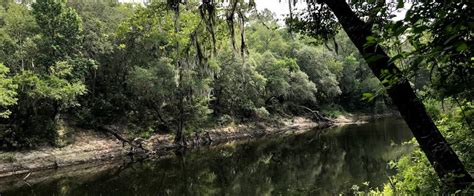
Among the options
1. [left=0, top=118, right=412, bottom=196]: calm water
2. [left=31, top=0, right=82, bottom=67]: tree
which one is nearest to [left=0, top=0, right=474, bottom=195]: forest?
[left=31, top=0, right=82, bottom=67]: tree

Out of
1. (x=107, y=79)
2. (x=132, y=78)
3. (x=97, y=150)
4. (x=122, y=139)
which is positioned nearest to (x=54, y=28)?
(x=132, y=78)

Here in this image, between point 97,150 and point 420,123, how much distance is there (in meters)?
20.8

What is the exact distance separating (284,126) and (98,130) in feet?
61.8

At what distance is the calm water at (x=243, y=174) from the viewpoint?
13201 mm

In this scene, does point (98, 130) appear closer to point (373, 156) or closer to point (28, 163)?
point (28, 163)

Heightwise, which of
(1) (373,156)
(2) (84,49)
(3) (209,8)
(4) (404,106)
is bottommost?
(1) (373,156)

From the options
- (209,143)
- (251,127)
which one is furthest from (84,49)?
(251,127)

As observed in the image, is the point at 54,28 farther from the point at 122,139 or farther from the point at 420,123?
the point at 420,123

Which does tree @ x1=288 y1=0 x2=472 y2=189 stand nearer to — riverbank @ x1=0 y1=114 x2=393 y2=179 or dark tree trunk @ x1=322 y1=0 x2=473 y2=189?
dark tree trunk @ x1=322 y1=0 x2=473 y2=189

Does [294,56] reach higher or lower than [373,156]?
higher

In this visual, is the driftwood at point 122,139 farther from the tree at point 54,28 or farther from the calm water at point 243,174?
the tree at point 54,28

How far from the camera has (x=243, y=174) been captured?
1578 centimetres

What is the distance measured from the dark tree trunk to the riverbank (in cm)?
1708

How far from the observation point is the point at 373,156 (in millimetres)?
18219
